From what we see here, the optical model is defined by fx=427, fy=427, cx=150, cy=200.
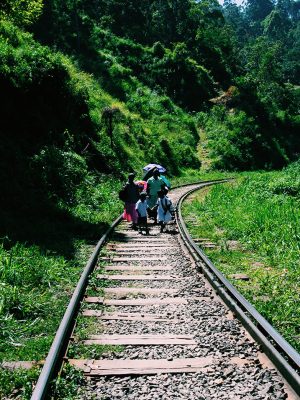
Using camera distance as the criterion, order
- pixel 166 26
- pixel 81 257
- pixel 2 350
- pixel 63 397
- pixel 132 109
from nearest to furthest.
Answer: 1. pixel 63 397
2. pixel 2 350
3. pixel 81 257
4. pixel 132 109
5. pixel 166 26

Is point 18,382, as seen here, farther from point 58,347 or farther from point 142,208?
point 142,208

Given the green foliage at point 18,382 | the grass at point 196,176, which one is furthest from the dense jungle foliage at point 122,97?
the green foliage at point 18,382

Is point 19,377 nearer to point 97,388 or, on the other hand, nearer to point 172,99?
point 97,388

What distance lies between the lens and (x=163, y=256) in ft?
30.4

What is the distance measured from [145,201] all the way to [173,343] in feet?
26.3

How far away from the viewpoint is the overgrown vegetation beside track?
596cm

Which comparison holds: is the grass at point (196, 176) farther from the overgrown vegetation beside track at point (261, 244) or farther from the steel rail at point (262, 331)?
the steel rail at point (262, 331)

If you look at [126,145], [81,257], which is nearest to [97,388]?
[81,257]

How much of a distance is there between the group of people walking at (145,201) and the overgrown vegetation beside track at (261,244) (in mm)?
1007

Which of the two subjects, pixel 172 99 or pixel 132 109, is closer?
pixel 132 109

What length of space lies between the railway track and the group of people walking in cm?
475

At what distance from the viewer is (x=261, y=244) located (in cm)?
997

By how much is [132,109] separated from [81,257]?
3228cm

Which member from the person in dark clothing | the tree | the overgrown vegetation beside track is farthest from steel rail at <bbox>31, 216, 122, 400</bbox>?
the tree
